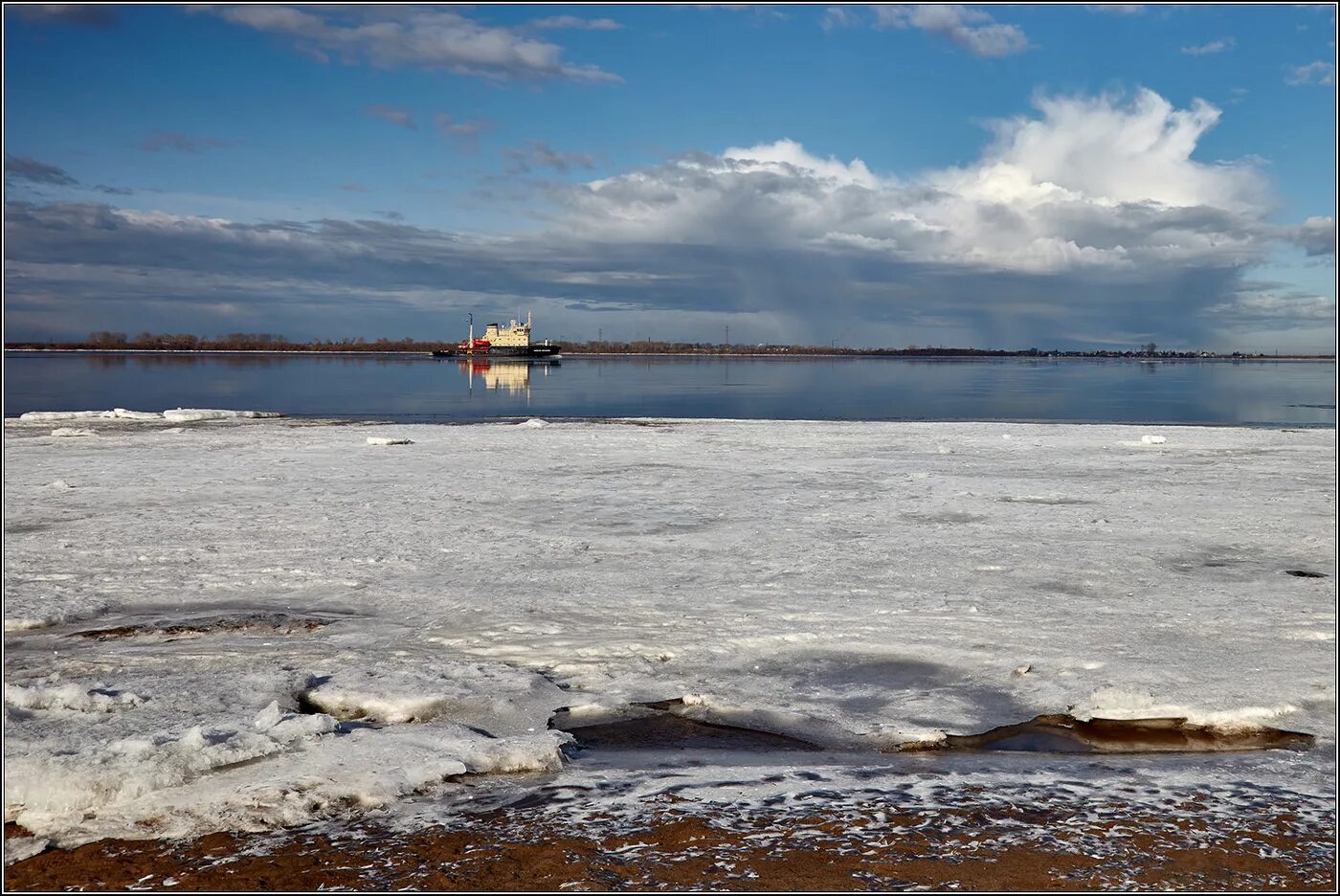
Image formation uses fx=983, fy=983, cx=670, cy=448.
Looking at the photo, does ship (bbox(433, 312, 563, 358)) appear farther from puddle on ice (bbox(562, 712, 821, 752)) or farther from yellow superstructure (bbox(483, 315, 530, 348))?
puddle on ice (bbox(562, 712, 821, 752))

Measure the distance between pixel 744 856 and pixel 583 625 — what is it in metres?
3.46

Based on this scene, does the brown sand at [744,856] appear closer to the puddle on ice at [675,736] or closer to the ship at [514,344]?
A: the puddle on ice at [675,736]

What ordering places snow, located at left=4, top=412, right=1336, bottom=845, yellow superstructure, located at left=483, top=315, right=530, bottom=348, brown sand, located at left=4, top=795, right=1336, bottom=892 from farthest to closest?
yellow superstructure, located at left=483, top=315, right=530, bottom=348
snow, located at left=4, top=412, right=1336, bottom=845
brown sand, located at left=4, top=795, right=1336, bottom=892

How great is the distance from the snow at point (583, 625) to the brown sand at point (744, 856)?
0.32 metres

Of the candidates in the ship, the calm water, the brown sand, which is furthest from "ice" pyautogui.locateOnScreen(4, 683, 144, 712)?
the ship

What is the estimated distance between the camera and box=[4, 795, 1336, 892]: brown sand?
3605mm

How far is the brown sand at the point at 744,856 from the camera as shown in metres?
3.61

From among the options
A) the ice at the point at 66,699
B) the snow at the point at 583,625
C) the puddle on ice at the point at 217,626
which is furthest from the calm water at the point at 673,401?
the ice at the point at 66,699

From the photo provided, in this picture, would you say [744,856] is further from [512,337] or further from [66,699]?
[512,337]

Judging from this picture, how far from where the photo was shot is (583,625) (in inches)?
280

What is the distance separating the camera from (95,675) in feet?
19.0

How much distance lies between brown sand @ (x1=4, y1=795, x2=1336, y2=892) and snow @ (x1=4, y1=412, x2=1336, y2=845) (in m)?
0.32

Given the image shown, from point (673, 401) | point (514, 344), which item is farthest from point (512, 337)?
point (673, 401)

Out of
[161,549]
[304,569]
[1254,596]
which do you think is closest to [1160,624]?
[1254,596]
